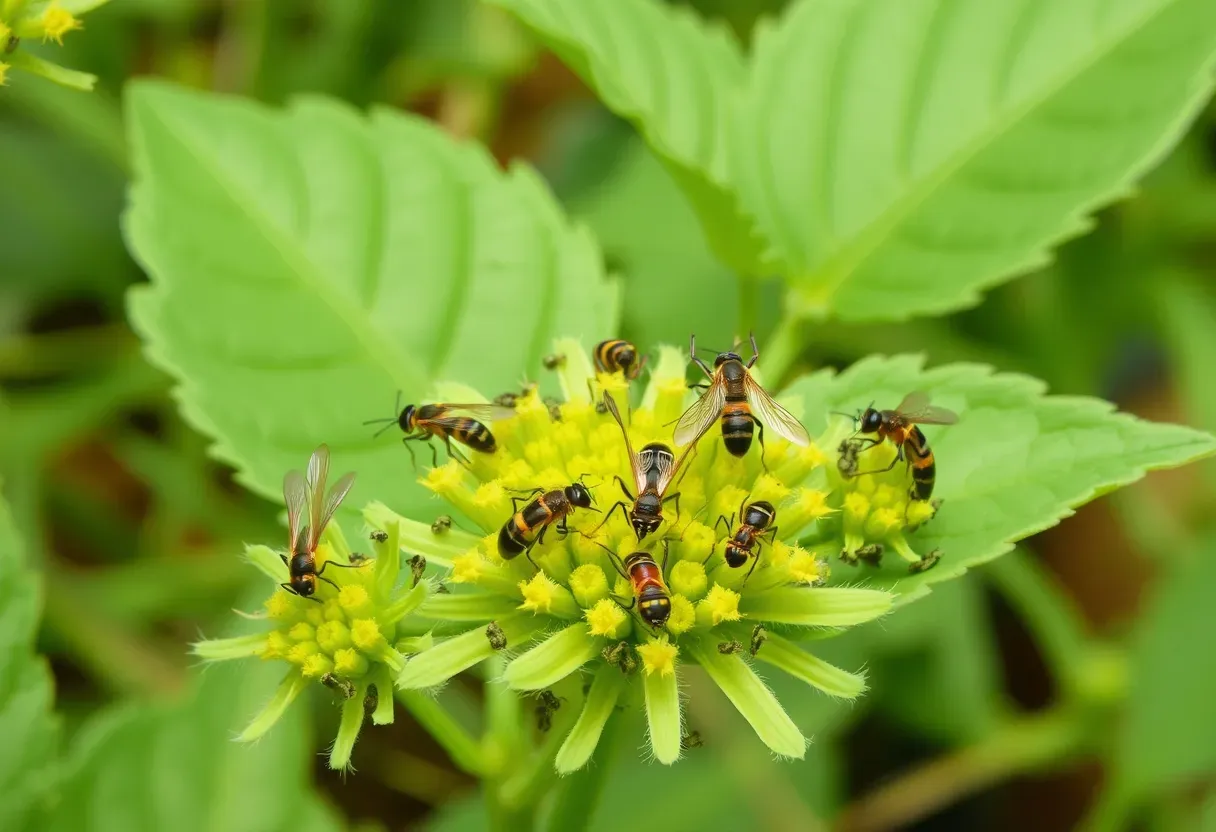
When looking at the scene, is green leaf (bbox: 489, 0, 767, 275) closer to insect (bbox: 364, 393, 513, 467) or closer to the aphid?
insect (bbox: 364, 393, 513, 467)

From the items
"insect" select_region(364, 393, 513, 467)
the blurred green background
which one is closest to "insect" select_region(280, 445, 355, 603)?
"insect" select_region(364, 393, 513, 467)

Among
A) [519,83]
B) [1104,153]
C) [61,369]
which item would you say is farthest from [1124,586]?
[61,369]

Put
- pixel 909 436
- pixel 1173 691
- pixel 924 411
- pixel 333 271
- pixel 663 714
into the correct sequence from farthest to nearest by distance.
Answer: pixel 1173 691 → pixel 333 271 → pixel 924 411 → pixel 909 436 → pixel 663 714

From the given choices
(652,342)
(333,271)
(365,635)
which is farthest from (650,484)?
(652,342)

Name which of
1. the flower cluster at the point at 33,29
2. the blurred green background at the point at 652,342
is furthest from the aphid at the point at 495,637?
the blurred green background at the point at 652,342

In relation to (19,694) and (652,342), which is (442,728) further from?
(652,342)

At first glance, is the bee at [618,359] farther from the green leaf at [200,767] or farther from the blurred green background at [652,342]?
the blurred green background at [652,342]
